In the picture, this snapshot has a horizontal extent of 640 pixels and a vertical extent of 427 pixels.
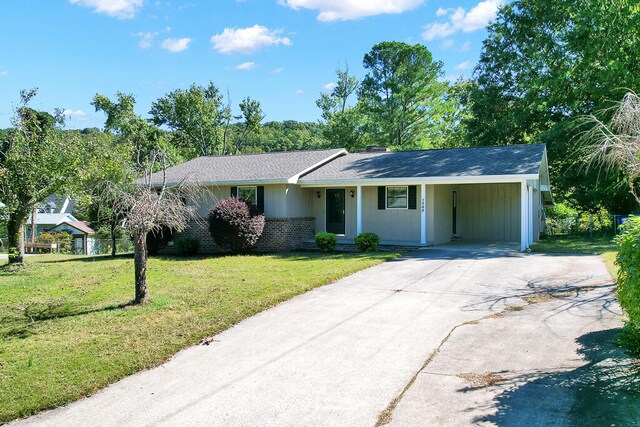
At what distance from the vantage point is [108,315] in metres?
7.67

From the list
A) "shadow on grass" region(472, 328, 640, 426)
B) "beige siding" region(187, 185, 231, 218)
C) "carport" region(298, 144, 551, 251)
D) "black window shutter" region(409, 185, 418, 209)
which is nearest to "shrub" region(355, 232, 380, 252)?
"carport" region(298, 144, 551, 251)

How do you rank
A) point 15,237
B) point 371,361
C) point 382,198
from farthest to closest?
point 382,198, point 15,237, point 371,361

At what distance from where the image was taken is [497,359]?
5.31 meters

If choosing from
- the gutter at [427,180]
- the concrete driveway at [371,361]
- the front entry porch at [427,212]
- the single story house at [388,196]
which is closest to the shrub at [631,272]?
the concrete driveway at [371,361]

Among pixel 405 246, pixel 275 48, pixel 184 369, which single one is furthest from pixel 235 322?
pixel 275 48

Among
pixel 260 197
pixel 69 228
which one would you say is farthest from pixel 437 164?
pixel 69 228

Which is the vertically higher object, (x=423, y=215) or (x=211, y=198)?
(x=211, y=198)

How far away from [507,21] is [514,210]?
1433 cm

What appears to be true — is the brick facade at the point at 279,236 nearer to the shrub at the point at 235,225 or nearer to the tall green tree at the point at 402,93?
the shrub at the point at 235,225

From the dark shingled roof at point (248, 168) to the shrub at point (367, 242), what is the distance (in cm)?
358

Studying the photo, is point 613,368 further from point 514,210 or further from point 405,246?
point 514,210

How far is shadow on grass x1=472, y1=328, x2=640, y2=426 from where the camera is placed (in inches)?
151

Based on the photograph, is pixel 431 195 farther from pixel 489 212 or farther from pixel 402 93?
pixel 402 93

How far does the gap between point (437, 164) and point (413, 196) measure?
1469 mm
